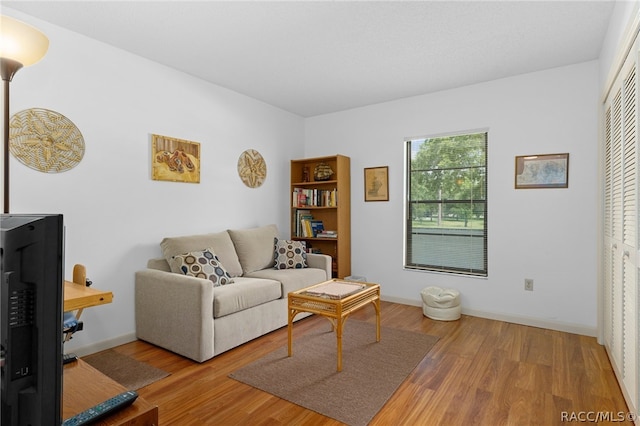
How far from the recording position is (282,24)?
8.33ft

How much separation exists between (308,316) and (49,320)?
127 inches

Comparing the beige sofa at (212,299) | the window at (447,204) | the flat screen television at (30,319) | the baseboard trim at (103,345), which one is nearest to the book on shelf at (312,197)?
the window at (447,204)

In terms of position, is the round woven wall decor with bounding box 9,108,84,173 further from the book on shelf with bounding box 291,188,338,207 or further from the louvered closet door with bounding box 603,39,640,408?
the louvered closet door with bounding box 603,39,640,408

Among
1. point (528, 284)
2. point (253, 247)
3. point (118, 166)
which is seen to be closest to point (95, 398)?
point (118, 166)

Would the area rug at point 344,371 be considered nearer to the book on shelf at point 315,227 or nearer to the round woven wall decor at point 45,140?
the book on shelf at point 315,227

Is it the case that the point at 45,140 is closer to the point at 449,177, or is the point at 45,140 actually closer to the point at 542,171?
the point at 449,177

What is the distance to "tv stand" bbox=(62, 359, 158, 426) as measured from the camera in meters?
0.88

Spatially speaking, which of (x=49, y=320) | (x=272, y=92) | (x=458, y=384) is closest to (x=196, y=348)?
(x=458, y=384)

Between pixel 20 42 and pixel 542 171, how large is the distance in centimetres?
404

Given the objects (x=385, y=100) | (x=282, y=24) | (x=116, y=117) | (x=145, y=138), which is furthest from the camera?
(x=385, y=100)

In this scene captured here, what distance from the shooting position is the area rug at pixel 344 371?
2.04 m

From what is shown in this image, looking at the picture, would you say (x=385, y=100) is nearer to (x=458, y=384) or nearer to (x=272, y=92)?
(x=272, y=92)

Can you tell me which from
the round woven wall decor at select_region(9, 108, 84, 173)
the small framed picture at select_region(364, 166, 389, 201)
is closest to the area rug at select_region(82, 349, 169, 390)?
the round woven wall decor at select_region(9, 108, 84, 173)

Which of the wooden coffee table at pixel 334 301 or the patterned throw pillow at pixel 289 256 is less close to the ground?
the patterned throw pillow at pixel 289 256
